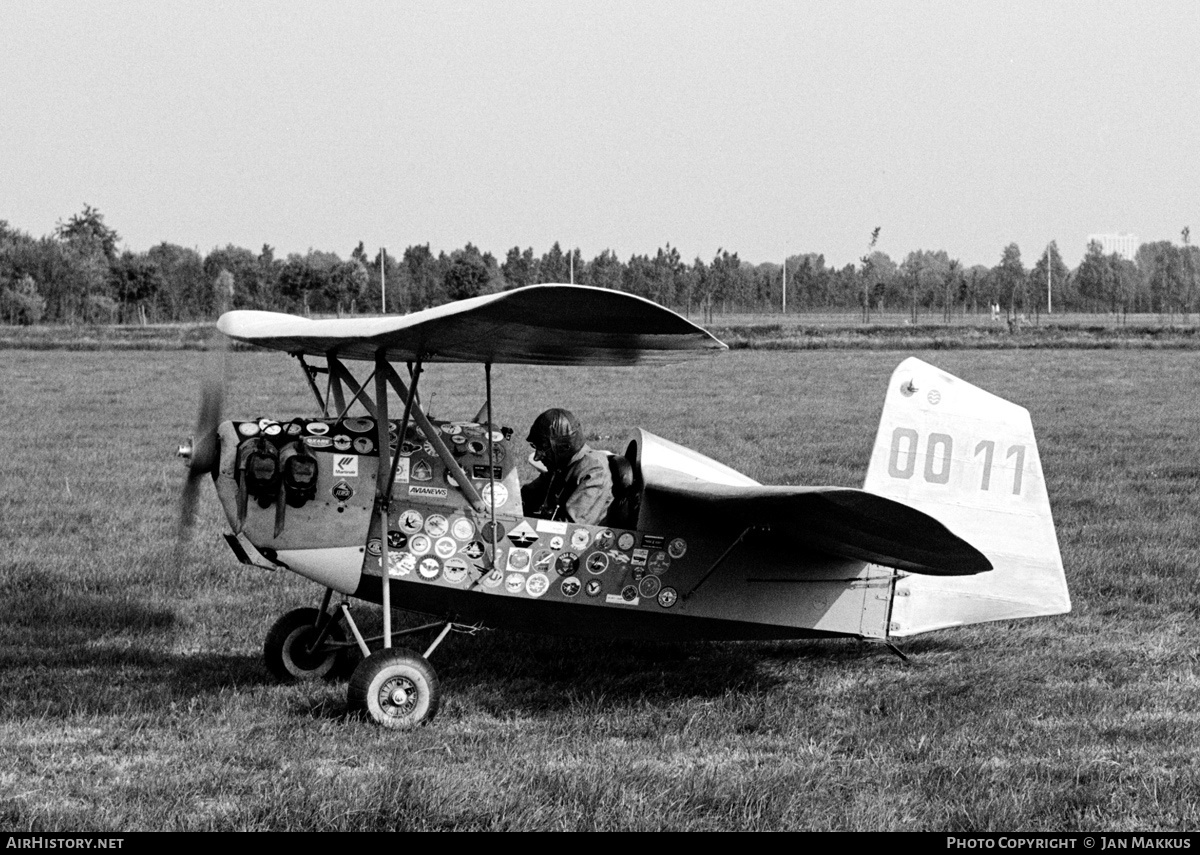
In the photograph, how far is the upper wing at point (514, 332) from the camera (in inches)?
199

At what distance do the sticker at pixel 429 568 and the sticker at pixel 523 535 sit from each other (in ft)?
1.43

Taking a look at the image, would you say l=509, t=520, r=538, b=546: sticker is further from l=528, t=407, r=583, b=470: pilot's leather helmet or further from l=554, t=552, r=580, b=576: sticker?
l=528, t=407, r=583, b=470: pilot's leather helmet

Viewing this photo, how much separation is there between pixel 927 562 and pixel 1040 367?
28618 mm

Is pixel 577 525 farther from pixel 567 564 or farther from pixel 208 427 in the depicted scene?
pixel 208 427

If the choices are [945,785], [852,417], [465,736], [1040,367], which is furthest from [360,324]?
[1040,367]

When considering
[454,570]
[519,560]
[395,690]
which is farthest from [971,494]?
[395,690]

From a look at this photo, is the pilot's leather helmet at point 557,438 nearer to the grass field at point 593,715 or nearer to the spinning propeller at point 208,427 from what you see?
the grass field at point 593,715

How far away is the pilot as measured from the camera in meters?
7.07

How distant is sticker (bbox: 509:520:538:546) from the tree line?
1991 inches

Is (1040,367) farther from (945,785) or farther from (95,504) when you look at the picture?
(945,785)

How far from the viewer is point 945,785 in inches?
216

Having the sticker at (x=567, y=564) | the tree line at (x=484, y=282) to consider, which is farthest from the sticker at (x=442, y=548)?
the tree line at (x=484, y=282)

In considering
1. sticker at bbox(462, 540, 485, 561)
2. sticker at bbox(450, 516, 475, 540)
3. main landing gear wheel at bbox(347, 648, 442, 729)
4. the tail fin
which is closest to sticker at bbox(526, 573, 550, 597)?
sticker at bbox(462, 540, 485, 561)

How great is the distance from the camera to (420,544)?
6.70m
